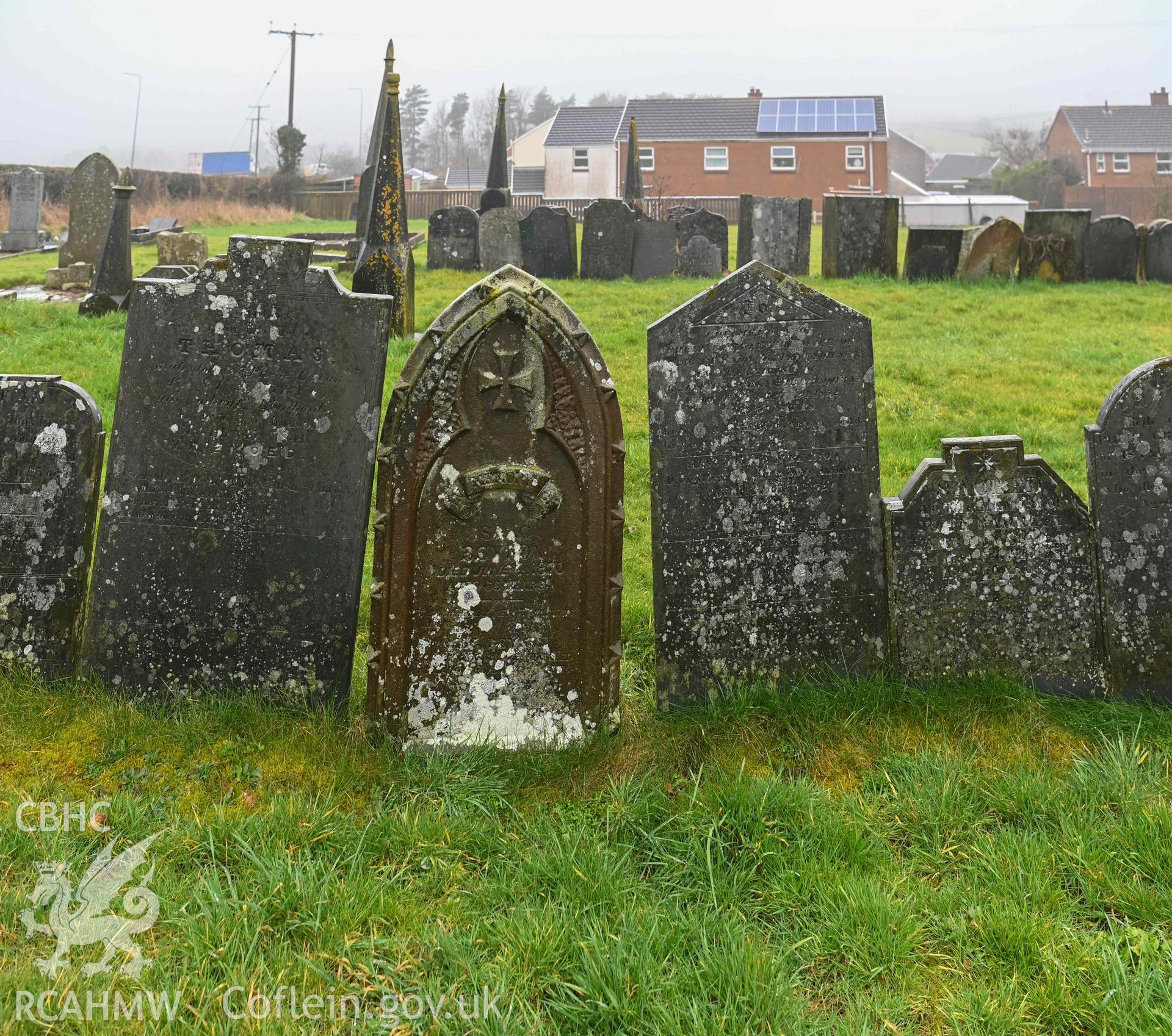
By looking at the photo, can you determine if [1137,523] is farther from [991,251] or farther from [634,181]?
[634,181]

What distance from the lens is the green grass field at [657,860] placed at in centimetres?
272

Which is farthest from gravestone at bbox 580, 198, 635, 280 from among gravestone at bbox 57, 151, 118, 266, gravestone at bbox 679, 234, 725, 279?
gravestone at bbox 57, 151, 118, 266

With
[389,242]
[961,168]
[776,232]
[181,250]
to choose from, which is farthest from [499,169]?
[961,168]

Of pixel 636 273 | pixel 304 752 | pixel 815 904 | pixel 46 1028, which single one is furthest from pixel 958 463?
pixel 636 273

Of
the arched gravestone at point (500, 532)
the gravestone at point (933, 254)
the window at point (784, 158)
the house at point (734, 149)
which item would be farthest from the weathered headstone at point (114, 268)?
the window at point (784, 158)

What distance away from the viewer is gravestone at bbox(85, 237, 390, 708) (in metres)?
4.16

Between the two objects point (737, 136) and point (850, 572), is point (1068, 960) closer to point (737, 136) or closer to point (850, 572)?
point (850, 572)

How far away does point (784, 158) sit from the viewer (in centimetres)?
4731

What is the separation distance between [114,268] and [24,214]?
40.6ft

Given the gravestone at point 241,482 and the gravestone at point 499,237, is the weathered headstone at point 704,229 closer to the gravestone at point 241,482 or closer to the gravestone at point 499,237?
the gravestone at point 499,237

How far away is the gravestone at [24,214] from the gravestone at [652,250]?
1432 cm

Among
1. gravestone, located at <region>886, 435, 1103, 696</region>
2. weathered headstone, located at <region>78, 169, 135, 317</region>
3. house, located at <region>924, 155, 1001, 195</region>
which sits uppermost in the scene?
house, located at <region>924, 155, 1001, 195</region>

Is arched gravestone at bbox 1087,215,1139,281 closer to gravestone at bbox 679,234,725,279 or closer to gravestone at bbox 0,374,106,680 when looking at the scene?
gravestone at bbox 679,234,725,279

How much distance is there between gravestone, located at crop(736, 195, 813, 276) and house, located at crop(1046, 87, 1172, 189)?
5172 centimetres
